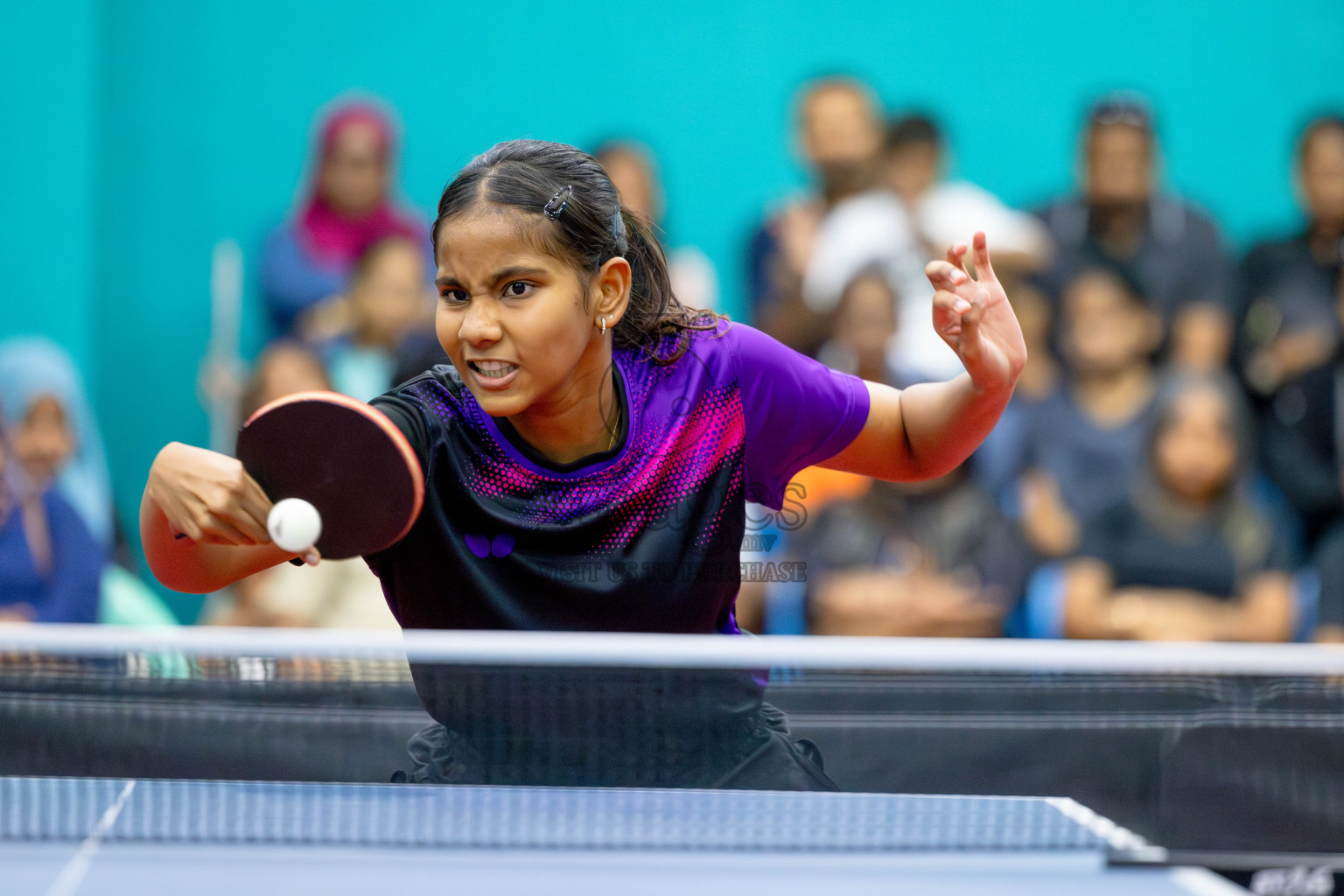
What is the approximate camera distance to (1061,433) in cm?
557

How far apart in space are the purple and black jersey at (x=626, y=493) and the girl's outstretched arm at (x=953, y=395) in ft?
0.20

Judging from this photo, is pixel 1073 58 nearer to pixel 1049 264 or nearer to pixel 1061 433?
pixel 1049 264

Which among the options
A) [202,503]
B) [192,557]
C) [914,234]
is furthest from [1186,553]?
[202,503]

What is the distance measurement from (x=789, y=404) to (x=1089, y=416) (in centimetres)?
343

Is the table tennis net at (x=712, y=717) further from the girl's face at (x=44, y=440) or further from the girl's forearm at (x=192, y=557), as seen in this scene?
the girl's face at (x=44, y=440)

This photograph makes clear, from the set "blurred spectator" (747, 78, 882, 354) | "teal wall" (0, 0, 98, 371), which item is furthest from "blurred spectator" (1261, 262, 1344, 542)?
"teal wall" (0, 0, 98, 371)

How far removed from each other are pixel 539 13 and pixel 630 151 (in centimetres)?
146

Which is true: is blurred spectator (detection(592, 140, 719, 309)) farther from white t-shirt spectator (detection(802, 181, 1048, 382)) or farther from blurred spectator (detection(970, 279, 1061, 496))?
blurred spectator (detection(970, 279, 1061, 496))

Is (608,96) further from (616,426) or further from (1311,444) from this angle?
(616,426)

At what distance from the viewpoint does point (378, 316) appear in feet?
19.0

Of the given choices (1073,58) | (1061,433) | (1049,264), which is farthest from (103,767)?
(1073,58)

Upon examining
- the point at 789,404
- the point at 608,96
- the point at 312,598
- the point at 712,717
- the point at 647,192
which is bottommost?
the point at 312,598

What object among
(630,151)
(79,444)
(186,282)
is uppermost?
(630,151)

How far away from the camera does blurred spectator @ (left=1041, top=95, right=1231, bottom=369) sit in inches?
232
